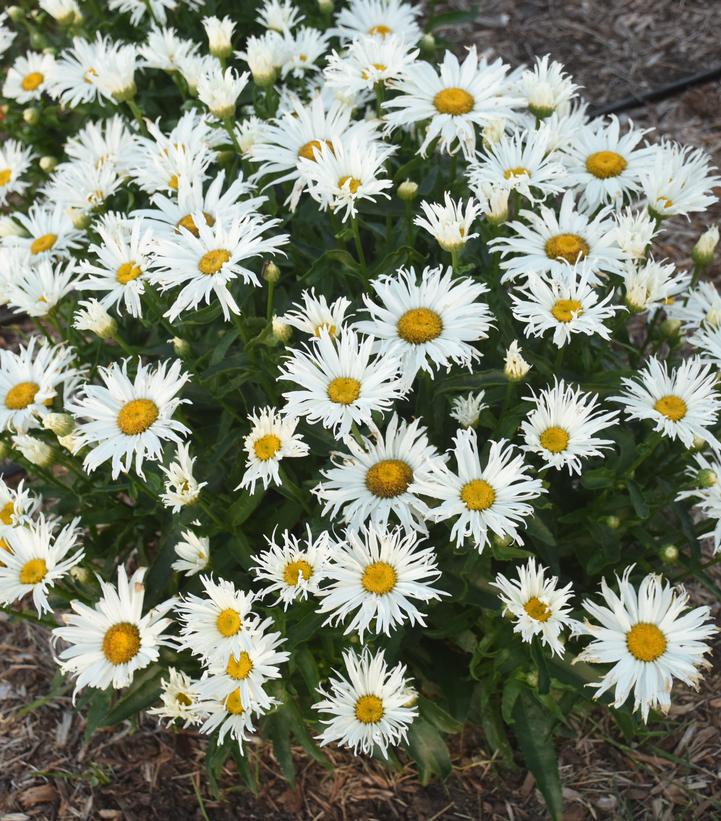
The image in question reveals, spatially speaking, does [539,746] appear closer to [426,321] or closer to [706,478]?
[706,478]

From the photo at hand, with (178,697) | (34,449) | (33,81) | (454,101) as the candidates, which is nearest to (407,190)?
(454,101)

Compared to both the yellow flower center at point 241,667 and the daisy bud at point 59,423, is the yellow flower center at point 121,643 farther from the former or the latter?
the daisy bud at point 59,423

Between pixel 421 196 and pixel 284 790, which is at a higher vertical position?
pixel 421 196

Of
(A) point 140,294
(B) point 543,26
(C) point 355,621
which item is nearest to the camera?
(C) point 355,621

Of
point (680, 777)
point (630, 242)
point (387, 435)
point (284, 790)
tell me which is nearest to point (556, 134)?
point (630, 242)

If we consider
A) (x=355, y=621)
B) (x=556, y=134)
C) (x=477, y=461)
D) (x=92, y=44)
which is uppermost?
(x=92, y=44)

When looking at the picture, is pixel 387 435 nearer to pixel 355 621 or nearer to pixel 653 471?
pixel 355 621

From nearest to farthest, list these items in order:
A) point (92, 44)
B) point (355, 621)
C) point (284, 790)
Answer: point (355, 621)
point (284, 790)
point (92, 44)

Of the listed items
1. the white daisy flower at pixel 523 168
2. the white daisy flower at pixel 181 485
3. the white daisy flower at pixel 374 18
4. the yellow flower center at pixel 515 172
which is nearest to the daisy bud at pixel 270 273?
→ the white daisy flower at pixel 181 485
